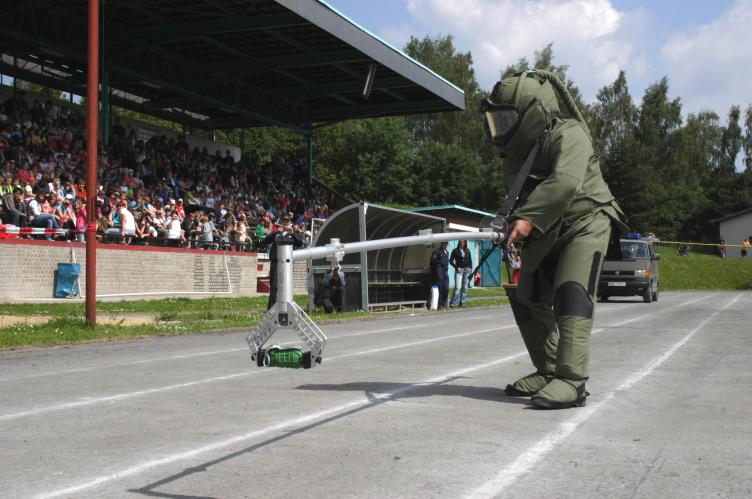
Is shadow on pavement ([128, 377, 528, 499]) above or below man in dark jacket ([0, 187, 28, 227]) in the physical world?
below

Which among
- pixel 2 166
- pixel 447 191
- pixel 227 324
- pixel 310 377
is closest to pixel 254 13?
pixel 2 166

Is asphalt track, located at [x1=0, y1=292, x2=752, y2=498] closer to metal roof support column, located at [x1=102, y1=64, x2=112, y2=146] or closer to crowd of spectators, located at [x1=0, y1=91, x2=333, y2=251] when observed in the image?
crowd of spectators, located at [x1=0, y1=91, x2=333, y2=251]

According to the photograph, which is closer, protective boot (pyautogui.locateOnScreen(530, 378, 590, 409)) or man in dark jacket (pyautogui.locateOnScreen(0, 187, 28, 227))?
protective boot (pyautogui.locateOnScreen(530, 378, 590, 409))

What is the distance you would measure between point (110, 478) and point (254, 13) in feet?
85.0

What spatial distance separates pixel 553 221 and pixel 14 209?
1804cm

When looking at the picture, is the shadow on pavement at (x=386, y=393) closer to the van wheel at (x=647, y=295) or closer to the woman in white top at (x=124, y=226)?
the woman in white top at (x=124, y=226)

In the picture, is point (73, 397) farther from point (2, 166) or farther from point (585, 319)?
point (2, 166)

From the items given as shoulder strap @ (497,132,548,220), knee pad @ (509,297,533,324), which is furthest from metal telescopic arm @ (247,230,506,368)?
knee pad @ (509,297,533,324)

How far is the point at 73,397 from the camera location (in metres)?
7.02

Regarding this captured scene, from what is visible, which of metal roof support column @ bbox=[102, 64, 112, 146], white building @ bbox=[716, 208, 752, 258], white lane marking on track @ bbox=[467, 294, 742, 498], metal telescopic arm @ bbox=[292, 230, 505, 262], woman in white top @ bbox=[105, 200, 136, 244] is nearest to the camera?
white lane marking on track @ bbox=[467, 294, 742, 498]

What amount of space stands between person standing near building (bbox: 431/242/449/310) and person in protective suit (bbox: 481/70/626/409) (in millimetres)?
17274

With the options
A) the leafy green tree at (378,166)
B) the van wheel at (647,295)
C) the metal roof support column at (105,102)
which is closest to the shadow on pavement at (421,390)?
the van wheel at (647,295)

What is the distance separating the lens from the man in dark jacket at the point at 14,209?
20.8m

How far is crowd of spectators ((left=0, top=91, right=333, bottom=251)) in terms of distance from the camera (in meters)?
22.2
